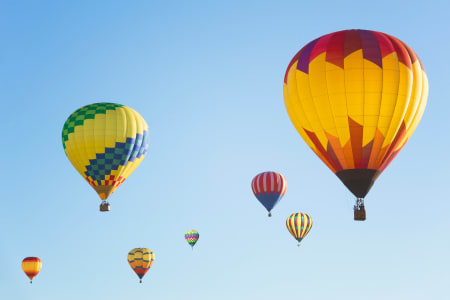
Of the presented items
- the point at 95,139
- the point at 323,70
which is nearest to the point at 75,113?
the point at 95,139

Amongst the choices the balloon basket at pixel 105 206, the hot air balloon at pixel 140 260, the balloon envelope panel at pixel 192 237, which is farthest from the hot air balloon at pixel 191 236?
the balloon basket at pixel 105 206

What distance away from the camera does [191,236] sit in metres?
75.6

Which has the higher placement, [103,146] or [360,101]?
[103,146]

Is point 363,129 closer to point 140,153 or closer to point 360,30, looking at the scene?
point 360,30

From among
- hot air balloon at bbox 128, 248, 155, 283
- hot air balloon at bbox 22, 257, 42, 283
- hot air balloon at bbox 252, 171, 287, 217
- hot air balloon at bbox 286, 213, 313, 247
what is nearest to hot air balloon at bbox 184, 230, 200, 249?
hot air balloon at bbox 128, 248, 155, 283

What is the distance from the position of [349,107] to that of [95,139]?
17381mm

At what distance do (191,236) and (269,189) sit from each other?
12.8 metres

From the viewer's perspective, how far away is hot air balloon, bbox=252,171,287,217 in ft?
212

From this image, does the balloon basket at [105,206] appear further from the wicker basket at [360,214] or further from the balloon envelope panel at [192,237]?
the balloon envelope panel at [192,237]

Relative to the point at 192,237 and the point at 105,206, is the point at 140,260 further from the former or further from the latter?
the point at 105,206

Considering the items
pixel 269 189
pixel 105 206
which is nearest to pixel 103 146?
pixel 105 206

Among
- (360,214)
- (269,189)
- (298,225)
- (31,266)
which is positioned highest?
(269,189)

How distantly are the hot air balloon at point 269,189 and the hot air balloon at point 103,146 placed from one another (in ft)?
48.5

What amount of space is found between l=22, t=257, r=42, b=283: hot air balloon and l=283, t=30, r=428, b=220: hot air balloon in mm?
35043
